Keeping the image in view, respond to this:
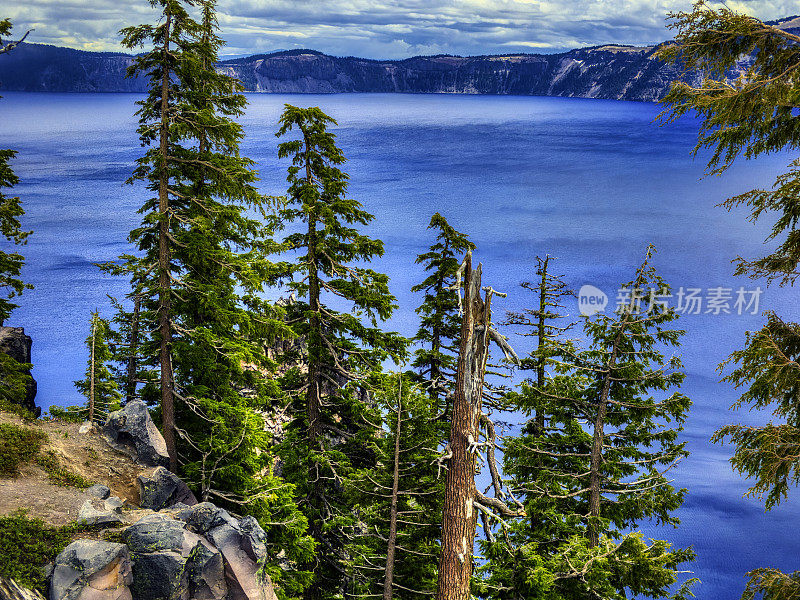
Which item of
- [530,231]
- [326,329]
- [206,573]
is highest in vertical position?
[326,329]

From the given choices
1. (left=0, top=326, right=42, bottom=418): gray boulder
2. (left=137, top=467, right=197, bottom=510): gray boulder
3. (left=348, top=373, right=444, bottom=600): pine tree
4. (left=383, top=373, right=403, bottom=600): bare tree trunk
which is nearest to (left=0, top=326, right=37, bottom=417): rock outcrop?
(left=0, top=326, right=42, bottom=418): gray boulder

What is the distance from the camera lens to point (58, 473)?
39.0 ft

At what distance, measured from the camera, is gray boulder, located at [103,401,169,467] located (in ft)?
45.5

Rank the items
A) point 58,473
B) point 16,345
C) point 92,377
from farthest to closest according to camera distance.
A: point 16,345
point 92,377
point 58,473

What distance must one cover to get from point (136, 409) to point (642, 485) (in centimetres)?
1301

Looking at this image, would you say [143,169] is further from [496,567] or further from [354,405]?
[496,567]

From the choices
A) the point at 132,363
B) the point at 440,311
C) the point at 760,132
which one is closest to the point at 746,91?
the point at 760,132

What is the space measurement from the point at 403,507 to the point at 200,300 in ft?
24.3

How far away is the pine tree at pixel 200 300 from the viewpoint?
563 inches

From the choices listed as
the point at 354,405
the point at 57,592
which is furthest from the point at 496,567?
the point at 57,592

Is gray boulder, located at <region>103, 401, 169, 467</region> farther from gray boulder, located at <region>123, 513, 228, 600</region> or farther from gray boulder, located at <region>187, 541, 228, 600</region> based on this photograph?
gray boulder, located at <region>187, 541, 228, 600</region>

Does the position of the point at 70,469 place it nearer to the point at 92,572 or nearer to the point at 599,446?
the point at 92,572

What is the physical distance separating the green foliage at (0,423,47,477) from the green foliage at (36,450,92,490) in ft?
0.80

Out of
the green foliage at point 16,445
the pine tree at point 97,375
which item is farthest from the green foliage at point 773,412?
the pine tree at point 97,375
